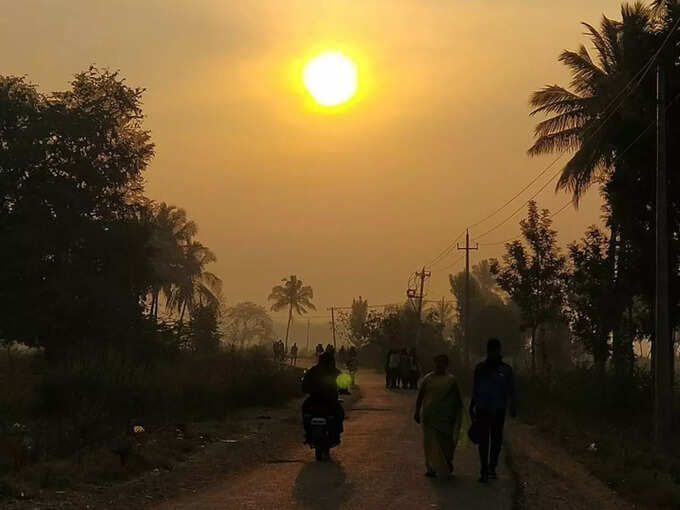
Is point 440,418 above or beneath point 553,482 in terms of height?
above

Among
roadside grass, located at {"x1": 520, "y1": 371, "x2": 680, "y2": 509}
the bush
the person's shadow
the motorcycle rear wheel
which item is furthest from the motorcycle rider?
roadside grass, located at {"x1": 520, "y1": 371, "x2": 680, "y2": 509}

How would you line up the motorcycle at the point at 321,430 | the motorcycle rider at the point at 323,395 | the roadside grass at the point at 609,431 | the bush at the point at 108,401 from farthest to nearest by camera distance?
the bush at the point at 108,401, the motorcycle rider at the point at 323,395, the motorcycle at the point at 321,430, the roadside grass at the point at 609,431

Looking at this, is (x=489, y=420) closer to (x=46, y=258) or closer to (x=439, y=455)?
(x=439, y=455)

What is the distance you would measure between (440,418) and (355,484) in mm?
1695

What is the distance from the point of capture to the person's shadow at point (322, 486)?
1143 centimetres

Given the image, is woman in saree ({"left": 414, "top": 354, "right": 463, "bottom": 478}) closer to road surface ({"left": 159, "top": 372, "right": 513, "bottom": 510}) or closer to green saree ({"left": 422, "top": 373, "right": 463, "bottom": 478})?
green saree ({"left": 422, "top": 373, "right": 463, "bottom": 478})

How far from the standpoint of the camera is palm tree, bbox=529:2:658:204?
29594 mm

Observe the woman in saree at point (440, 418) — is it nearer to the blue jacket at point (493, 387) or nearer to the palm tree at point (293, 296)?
the blue jacket at point (493, 387)

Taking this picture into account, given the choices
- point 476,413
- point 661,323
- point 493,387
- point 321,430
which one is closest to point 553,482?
point 476,413

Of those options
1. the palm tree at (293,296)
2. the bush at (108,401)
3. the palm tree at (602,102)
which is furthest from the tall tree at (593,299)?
the palm tree at (293,296)

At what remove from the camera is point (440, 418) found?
1386 cm

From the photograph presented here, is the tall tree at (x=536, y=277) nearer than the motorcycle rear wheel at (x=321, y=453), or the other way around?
the motorcycle rear wheel at (x=321, y=453)

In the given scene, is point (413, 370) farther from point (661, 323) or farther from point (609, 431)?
point (661, 323)

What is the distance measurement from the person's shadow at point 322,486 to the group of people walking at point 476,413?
143 cm
